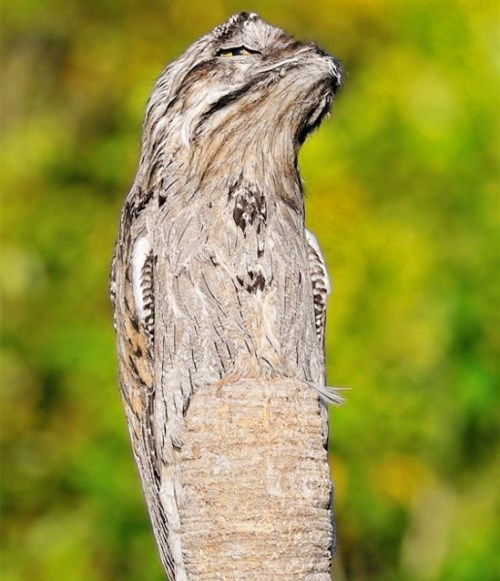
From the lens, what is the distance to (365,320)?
873cm

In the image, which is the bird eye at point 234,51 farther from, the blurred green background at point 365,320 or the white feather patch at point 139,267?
the blurred green background at point 365,320

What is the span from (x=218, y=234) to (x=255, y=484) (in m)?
0.83

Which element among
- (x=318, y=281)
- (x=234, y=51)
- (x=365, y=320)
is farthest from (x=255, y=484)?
(x=365, y=320)

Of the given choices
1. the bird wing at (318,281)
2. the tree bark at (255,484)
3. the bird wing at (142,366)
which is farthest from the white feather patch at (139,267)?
the tree bark at (255,484)

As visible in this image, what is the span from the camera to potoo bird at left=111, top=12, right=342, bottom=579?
4.23 m

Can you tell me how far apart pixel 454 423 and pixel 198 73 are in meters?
4.83

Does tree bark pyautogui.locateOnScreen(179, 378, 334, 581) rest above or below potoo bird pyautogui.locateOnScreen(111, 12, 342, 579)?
below

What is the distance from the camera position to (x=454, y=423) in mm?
8875

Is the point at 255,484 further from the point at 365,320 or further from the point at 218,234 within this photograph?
the point at 365,320

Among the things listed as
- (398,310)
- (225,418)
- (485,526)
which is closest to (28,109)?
(398,310)

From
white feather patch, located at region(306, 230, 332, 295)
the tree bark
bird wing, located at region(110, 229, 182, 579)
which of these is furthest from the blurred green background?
the tree bark

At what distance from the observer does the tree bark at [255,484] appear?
12.4 feet

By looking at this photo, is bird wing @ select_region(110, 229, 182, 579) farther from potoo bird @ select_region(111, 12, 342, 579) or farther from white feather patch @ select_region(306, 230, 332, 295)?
white feather patch @ select_region(306, 230, 332, 295)

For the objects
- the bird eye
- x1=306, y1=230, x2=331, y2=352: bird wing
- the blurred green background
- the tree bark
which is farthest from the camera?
the blurred green background
